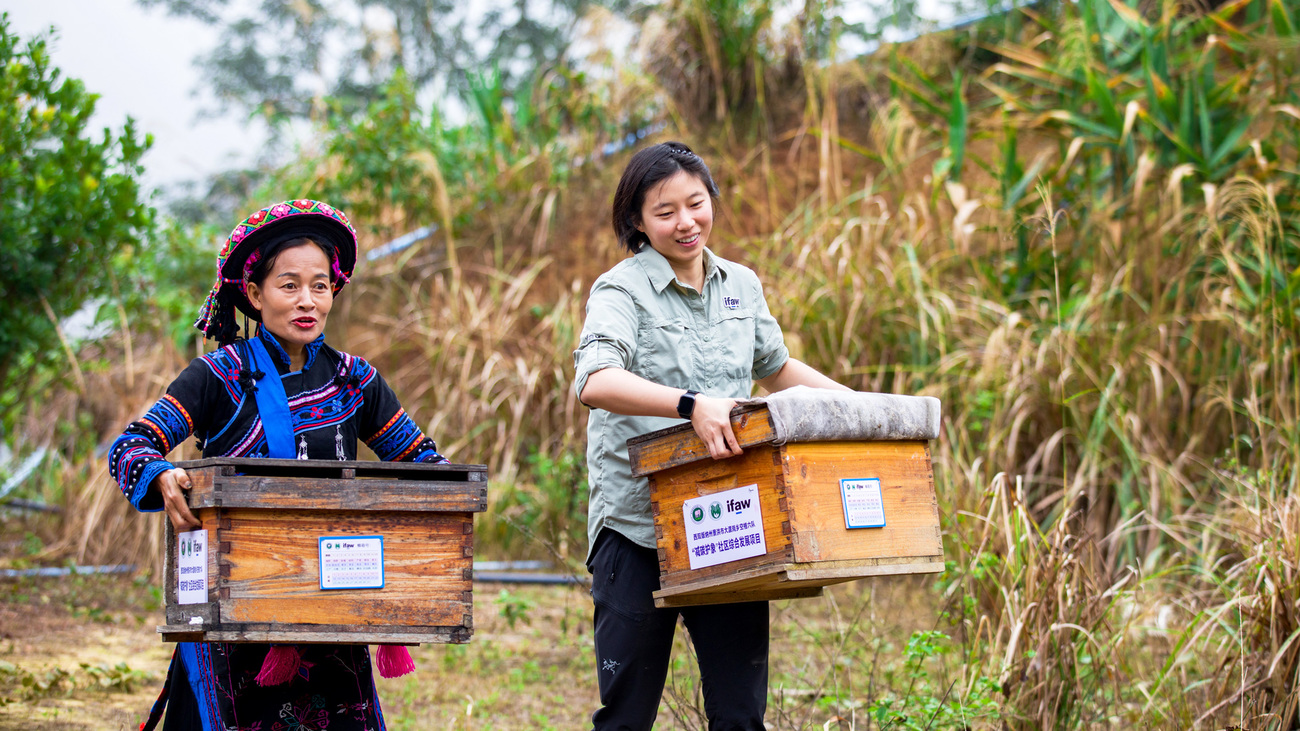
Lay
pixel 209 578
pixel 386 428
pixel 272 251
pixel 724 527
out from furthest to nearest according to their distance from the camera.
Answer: pixel 386 428 < pixel 272 251 < pixel 724 527 < pixel 209 578

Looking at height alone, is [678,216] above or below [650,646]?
above

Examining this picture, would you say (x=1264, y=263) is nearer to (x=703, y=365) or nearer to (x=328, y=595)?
(x=703, y=365)

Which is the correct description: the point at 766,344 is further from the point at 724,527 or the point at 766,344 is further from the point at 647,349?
the point at 724,527

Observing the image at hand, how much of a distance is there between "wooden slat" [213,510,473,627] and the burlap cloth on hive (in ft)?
2.47

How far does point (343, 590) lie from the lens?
7.38 ft

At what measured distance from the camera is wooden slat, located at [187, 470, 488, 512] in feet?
7.10

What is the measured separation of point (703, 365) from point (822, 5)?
5.95 m

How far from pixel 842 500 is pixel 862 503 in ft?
0.17

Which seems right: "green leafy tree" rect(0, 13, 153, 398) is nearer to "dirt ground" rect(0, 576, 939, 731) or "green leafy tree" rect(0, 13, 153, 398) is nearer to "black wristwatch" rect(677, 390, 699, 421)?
"dirt ground" rect(0, 576, 939, 731)

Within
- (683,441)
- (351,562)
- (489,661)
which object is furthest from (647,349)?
(489,661)

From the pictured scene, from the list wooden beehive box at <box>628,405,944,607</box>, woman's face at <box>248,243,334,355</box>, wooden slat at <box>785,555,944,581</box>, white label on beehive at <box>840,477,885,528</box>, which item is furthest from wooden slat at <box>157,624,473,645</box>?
white label on beehive at <box>840,477,885,528</box>

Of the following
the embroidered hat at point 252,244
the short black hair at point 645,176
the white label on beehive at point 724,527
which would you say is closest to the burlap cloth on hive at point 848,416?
the white label on beehive at point 724,527

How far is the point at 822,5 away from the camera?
782 centimetres

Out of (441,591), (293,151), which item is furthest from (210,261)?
(441,591)
